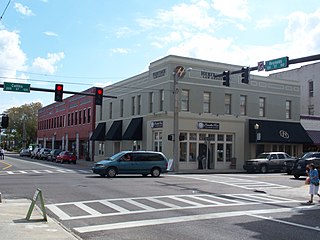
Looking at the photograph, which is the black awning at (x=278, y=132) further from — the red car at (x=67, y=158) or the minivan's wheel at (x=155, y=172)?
the red car at (x=67, y=158)

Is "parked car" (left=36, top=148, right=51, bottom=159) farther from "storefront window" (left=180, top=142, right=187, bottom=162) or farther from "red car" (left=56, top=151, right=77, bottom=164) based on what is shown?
"storefront window" (left=180, top=142, right=187, bottom=162)

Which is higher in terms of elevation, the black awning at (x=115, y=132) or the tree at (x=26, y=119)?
the tree at (x=26, y=119)

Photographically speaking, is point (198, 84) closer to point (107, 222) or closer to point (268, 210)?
point (268, 210)

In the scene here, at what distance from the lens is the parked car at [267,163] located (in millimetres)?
34656

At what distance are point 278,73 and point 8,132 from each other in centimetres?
8858

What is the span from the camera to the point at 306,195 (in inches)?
730

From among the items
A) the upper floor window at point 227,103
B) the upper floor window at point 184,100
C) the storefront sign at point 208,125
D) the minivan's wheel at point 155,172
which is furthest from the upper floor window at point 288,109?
the minivan's wheel at point 155,172

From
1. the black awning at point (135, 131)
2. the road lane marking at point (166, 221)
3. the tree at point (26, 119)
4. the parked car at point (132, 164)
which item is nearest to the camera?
the road lane marking at point (166, 221)

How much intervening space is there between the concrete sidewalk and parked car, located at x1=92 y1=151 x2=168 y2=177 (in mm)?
13885

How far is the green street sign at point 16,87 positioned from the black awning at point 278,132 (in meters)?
20.7

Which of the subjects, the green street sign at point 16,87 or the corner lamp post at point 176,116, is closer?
the green street sign at point 16,87

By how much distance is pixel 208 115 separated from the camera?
37531 millimetres

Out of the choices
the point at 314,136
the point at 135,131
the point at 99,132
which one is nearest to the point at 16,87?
the point at 135,131

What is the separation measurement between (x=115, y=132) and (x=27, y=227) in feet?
113
